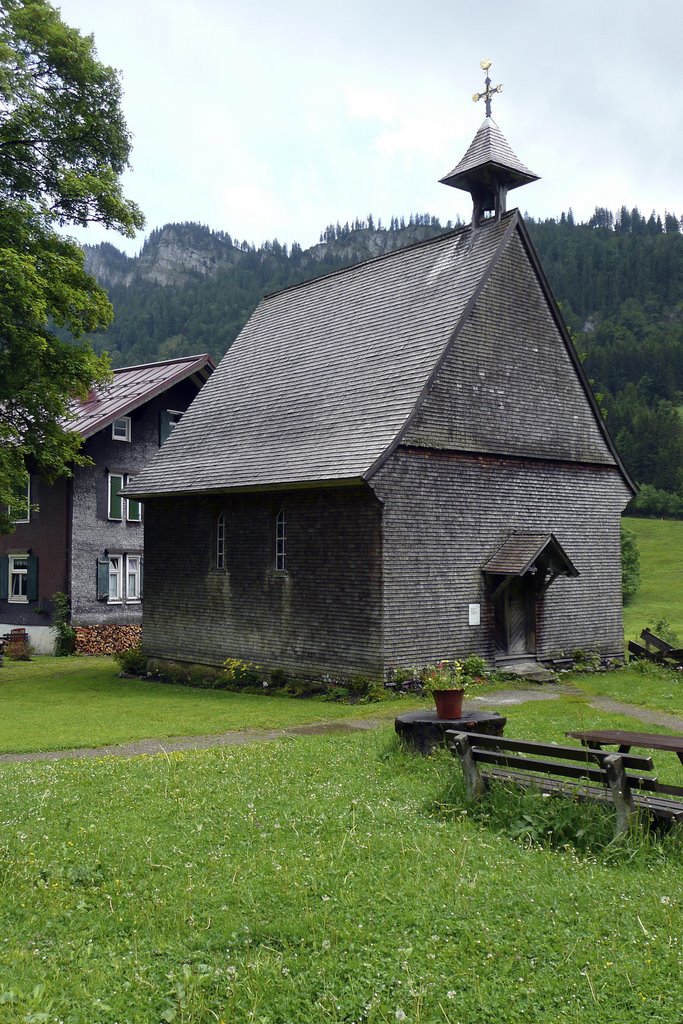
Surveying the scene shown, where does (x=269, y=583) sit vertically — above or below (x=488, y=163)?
below

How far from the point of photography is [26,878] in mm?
7199

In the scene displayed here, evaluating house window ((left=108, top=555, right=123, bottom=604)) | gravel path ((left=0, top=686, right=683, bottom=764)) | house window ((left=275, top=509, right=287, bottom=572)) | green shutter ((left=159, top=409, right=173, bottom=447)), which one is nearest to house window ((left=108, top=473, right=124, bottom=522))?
house window ((left=108, top=555, right=123, bottom=604))

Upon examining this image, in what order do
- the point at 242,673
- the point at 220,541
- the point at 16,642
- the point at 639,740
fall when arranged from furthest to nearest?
1. the point at 16,642
2. the point at 220,541
3. the point at 242,673
4. the point at 639,740

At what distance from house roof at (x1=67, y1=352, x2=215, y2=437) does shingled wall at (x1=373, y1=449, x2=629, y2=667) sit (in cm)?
1567

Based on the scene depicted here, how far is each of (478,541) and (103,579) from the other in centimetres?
1670

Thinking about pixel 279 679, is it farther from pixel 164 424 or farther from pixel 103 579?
pixel 164 424

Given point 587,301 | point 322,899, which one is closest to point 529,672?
point 322,899

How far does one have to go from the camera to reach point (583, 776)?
776 centimetres

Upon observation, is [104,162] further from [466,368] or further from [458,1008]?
[458,1008]

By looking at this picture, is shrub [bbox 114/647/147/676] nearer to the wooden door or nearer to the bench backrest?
the wooden door

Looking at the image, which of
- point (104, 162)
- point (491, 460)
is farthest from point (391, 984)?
point (104, 162)

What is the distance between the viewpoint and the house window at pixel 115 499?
109ft

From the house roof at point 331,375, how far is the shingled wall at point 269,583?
2.81ft

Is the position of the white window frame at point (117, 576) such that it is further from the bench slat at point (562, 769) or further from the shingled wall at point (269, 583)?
the bench slat at point (562, 769)
